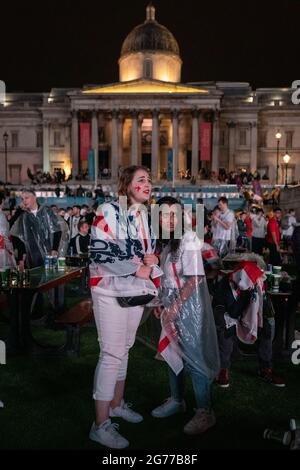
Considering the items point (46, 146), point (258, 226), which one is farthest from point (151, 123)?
point (258, 226)

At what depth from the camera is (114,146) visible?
190ft

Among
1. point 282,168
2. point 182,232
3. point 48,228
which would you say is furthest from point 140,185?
point 282,168

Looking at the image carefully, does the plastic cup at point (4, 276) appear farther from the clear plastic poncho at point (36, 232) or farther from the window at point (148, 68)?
the window at point (148, 68)

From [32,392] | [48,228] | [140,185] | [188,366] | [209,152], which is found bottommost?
[32,392]

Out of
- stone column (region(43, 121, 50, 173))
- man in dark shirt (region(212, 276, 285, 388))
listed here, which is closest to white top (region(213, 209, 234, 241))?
man in dark shirt (region(212, 276, 285, 388))

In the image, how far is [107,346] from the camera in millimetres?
4539

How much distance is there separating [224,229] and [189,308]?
746 cm

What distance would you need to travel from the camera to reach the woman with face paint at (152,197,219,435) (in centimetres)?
502

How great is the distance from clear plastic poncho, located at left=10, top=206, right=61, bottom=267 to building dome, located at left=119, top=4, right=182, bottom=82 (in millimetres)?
57509

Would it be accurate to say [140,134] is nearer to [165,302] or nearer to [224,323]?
[224,323]

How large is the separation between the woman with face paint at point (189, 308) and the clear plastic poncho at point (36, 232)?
382 cm

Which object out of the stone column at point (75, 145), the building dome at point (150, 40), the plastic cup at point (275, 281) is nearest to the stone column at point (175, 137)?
the stone column at point (75, 145)
